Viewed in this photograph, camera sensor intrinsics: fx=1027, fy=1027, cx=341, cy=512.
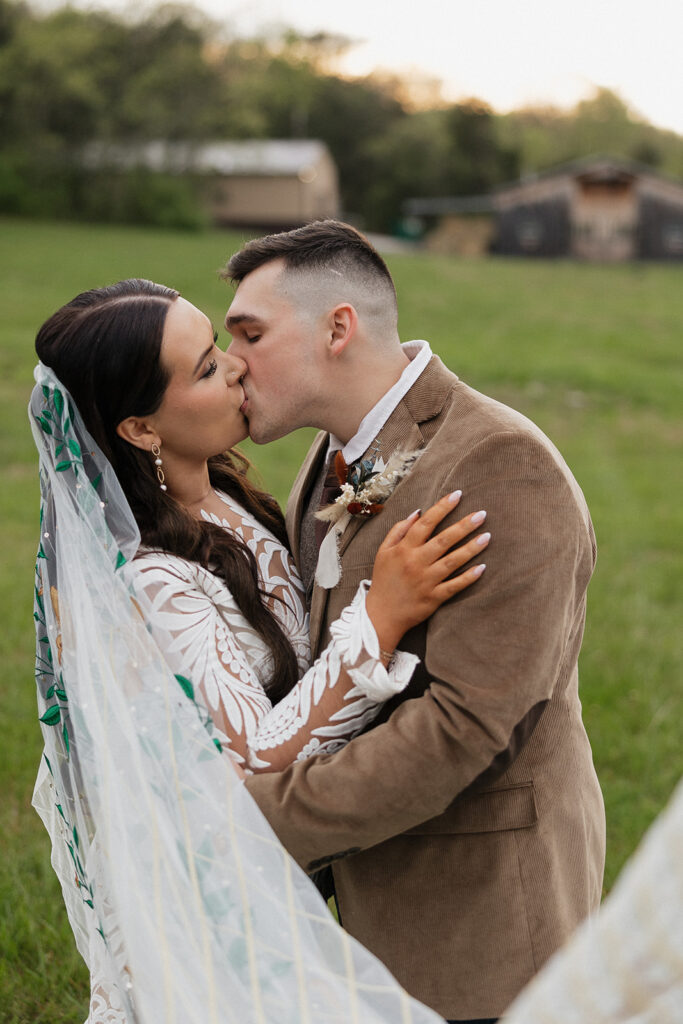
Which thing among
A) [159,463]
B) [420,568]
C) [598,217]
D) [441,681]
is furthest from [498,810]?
[598,217]

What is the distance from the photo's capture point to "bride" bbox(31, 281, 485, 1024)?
2045 mm

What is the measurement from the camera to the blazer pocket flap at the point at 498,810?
2369mm

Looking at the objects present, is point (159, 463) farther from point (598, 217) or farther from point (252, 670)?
point (598, 217)

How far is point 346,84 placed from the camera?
73062mm

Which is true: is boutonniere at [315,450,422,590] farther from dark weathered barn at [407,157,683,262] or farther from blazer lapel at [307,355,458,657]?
dark weathered barn at [407,157,683,262]

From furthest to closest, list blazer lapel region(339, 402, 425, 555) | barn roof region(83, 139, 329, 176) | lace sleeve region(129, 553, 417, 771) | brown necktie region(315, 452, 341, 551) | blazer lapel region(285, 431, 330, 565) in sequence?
barn roof region(83, 139, 329, 176) → blazer lapel region(285, 431, 330, 565) → brown necktie region(315, 452, 341, 551) → blazer lapel region(339, 402, 425, 555) → lace sleeve region(129, 553, 417, 771)

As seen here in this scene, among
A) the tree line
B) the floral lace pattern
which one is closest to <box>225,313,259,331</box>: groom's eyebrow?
the floral lace pattern

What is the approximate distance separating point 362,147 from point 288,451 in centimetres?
6155

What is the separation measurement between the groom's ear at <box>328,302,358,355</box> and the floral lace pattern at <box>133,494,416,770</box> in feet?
2.07

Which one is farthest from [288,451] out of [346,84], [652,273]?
[346,84]

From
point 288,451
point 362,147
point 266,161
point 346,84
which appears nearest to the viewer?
point 288,451

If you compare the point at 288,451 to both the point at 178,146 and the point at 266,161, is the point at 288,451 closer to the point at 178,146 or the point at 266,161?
the point at 178,146

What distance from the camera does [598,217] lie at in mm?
47000

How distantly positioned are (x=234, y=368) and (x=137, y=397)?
0.92 ft
